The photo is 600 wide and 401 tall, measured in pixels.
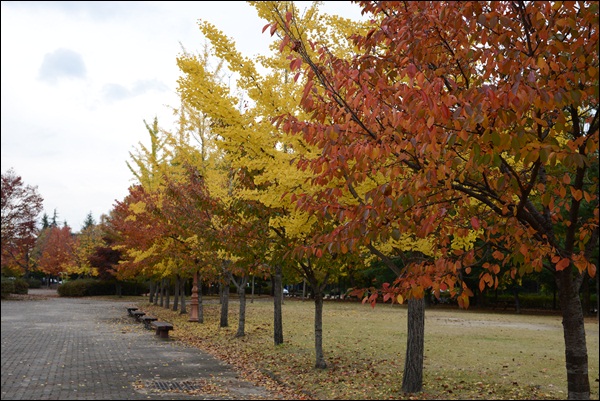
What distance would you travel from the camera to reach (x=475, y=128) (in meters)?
3.90

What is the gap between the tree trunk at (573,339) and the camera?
170 inches

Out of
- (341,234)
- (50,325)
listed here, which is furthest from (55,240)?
(341,234)

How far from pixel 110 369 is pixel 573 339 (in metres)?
8.72

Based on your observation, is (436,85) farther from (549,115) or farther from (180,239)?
(180,239)

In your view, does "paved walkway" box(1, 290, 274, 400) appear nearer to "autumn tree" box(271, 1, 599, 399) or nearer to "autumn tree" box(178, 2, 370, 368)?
"autumn tree" box(178, 2, 370, 368)

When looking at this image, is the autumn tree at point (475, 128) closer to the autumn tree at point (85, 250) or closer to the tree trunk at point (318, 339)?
the tree trunk at point (318, 339)

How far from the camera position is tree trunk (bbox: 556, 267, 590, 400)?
433cm

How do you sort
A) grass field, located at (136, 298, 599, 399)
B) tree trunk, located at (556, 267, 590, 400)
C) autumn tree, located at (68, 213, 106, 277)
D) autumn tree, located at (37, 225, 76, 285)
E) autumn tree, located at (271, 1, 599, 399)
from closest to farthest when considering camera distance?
autumn tree, located at (271, 1, 599, 399), tree trunk, located at (556, 267, 590, 400), grass field, located at (136, 298, 599, 399), autumn tree, located at (68, 213, 106, 277), autumn tree, located at (37, 225, 76, 285)

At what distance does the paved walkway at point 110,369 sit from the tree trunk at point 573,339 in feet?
16.0

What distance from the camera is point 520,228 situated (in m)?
4.39

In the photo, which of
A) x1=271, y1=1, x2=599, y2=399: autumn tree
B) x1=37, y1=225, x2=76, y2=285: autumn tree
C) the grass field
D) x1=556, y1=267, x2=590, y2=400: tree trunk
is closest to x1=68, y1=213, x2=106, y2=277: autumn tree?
x1=37, y1=225, x2=76, y2=285: autumn tree

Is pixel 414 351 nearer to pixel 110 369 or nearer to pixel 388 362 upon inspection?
pixel 388 362

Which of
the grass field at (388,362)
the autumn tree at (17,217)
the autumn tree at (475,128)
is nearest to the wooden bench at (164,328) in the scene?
the grass field at (388,362)

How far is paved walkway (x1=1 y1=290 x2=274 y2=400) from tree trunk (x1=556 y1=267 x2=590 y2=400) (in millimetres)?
4885
